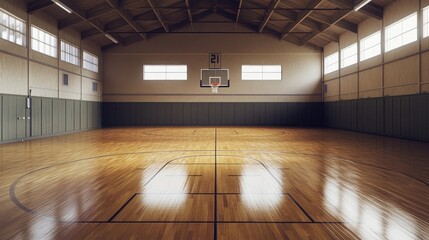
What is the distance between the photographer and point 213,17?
24.7 m

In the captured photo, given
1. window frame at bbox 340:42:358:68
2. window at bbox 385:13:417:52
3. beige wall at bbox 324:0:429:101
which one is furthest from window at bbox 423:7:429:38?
window frame at bbox 340:42:358:68

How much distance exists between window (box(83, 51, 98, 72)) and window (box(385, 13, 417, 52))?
1898 cm

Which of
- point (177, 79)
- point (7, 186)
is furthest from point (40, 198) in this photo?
point (177, 79)

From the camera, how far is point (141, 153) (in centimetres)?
951

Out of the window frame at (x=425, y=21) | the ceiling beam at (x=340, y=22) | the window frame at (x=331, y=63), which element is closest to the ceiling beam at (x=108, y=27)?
Answer: the ceiling beam at (x=340, y=22)

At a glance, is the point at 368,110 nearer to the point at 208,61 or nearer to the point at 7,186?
the point at 208,61

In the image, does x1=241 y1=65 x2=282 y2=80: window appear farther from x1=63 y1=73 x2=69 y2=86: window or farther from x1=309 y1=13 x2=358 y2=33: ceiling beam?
x1=63 y1=73 x2=69 y2=86: window

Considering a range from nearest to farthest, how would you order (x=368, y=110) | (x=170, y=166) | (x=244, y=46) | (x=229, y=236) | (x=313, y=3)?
1. (x=229, y=236)
2. (x=170, y=166)
3. (x=313, y=3)
4. (x=368, y=110)
5. (x=244, y=46)

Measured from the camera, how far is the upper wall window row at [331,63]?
22.3 metres

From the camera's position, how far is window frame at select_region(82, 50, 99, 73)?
832 inches

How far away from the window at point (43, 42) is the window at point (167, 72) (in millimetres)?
8828

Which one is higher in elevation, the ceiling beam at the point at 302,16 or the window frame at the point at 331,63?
the ceiling beam at the point at 302,16

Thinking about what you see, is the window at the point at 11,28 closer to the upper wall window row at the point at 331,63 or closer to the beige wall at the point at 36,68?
the beige wall at the point at 36,68

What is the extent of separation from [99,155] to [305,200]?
6.64 m
